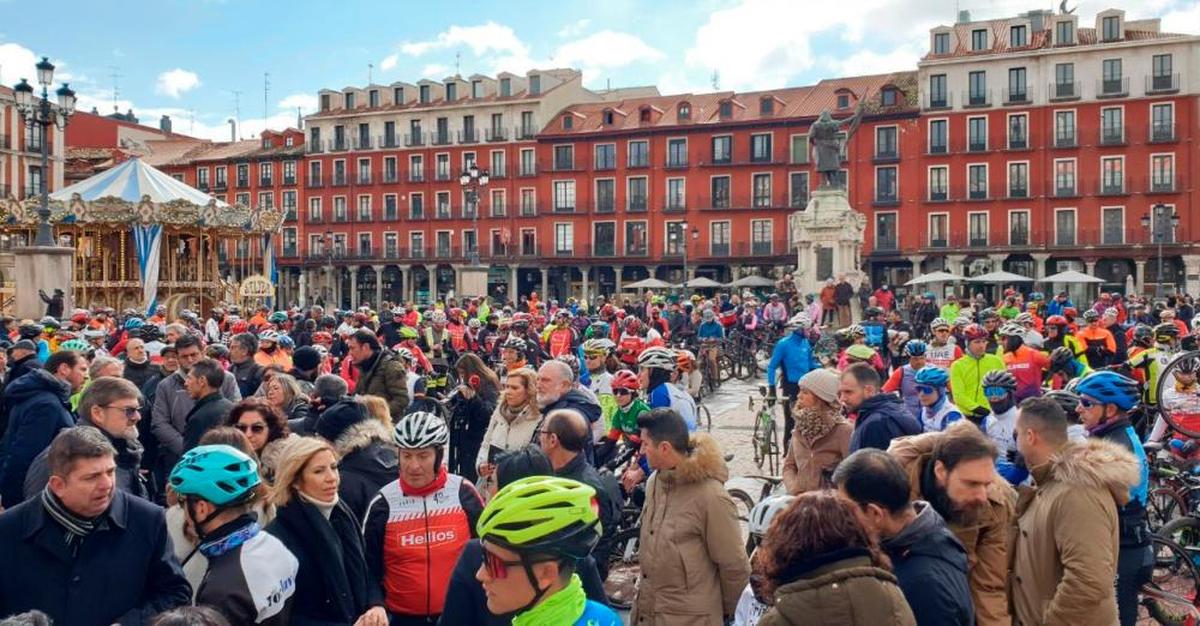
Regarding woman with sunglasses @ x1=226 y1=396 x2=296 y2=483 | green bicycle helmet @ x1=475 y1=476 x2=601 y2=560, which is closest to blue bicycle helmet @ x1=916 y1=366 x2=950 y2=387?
woman with sunglasses @ x1=226 y1=396 x2=296 y2=483

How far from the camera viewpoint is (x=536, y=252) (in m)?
56.3

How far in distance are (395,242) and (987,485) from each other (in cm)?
5837

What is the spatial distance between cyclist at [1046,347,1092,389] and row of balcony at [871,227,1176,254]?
3902 cm

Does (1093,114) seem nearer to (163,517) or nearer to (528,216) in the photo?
(528,216)

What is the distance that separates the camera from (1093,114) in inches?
1799

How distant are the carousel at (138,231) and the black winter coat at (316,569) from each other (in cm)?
2578

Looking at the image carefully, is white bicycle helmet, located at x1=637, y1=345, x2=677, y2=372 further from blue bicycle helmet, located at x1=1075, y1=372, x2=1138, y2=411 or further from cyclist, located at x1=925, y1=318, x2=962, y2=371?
cyclist, located at x1=925, y1=318, x2=962, y2=371

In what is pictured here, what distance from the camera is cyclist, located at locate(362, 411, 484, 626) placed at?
4.04m

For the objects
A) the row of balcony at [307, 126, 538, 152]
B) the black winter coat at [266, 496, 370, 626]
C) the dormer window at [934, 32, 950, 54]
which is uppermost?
the dormer window at [934, 32, 950, 54]

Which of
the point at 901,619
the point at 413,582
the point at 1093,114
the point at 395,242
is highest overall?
the point at 1093,114

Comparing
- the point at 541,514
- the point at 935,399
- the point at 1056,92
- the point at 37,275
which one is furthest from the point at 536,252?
the point at 541,514

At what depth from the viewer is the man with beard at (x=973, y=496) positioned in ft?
11.7

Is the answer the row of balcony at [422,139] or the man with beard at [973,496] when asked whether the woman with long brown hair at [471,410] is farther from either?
the row of balcony at [422,139]

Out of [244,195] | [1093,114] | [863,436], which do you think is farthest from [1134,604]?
[244,195]
